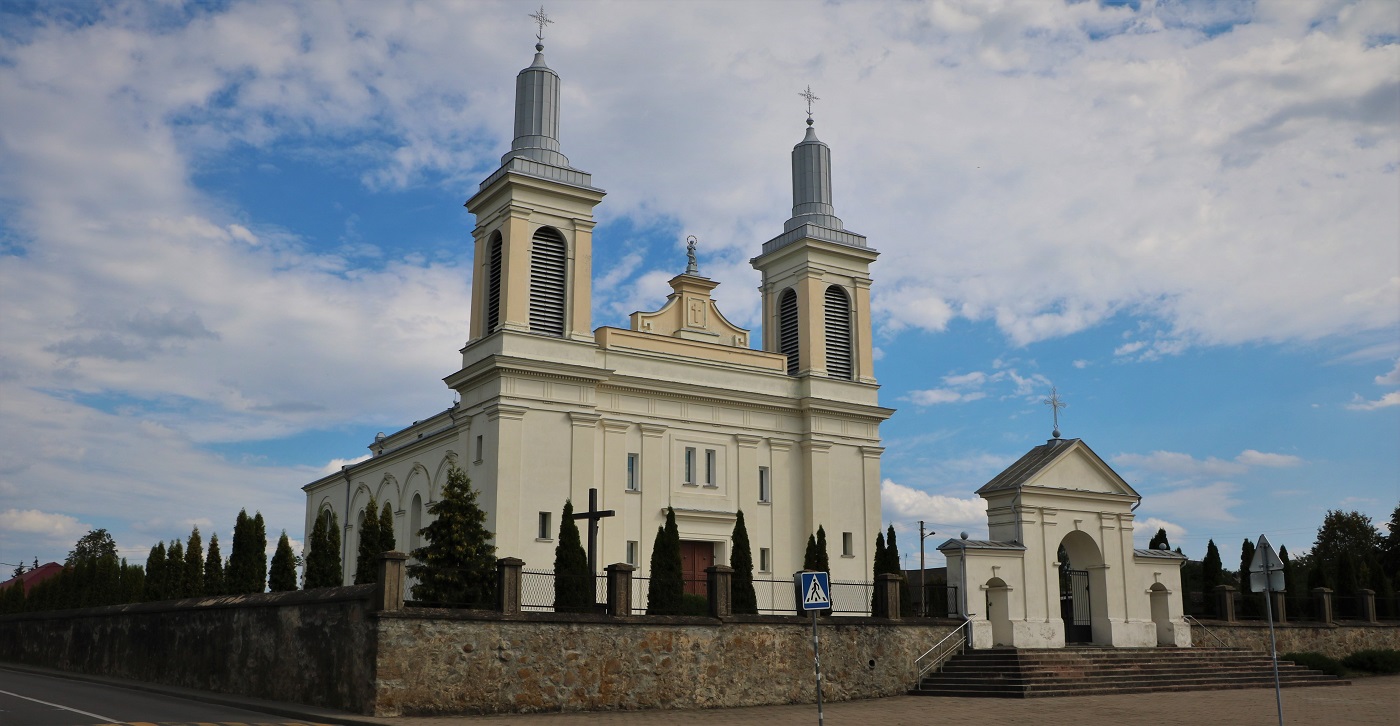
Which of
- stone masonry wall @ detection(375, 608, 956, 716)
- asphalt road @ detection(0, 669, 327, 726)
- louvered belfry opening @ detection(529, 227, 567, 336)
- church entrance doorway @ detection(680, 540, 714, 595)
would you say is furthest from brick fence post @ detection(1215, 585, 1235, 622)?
asphalt road @ detection(0, 669, 327, 726)

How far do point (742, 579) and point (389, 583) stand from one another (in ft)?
35.2

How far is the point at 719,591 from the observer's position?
26391 millimetres

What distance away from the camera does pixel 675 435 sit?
39.0m

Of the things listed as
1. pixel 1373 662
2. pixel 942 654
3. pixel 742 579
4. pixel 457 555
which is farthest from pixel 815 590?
pixel 1373 662

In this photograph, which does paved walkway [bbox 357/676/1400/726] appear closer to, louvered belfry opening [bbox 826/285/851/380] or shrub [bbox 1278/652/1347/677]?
shrub [bbox 1278/652/1347/677]

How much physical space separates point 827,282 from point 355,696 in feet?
86.0

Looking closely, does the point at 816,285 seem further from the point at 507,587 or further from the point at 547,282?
the point at 507,587

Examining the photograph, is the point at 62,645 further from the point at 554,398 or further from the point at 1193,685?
the point at 1193,685

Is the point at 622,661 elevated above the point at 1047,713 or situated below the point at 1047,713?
above

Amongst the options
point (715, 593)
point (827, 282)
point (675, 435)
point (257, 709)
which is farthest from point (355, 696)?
point (827, 282)

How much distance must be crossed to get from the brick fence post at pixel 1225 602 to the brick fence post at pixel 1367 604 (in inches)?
324

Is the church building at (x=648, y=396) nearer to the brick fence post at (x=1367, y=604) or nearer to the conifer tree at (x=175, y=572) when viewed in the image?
the conifer tree at (x=175, y=572)

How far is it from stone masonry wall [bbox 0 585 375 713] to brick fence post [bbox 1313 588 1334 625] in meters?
32.7

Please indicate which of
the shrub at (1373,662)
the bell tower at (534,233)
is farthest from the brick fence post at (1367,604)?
the bell tower at (534,233)
